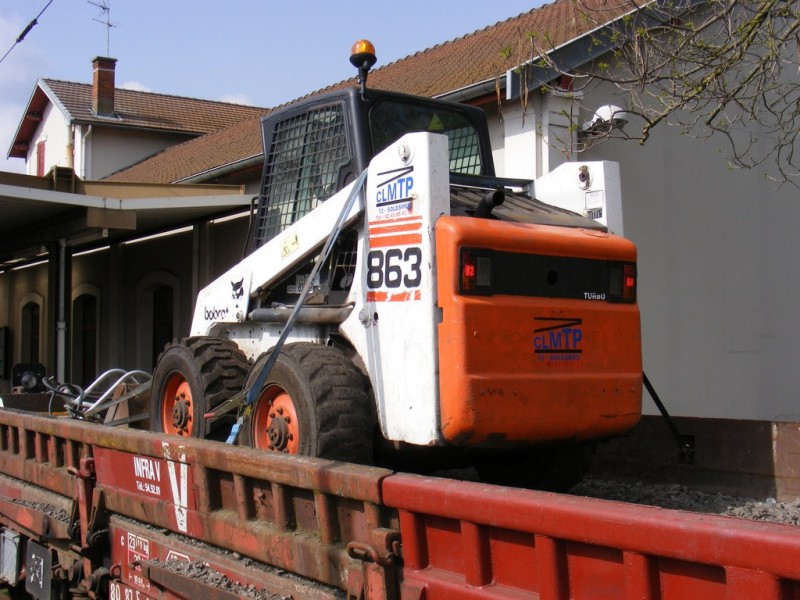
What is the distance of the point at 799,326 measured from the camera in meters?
13.0

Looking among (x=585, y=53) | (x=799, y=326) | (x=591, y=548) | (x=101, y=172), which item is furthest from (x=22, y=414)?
(x=101, y=172)

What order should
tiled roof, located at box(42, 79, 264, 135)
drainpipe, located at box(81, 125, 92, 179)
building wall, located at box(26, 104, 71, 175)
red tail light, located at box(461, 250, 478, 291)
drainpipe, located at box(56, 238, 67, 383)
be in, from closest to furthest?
red tail light, located at box(461, 250, 478, 291) < drainpipe, located at box(56, 238, 67, 383) < drainpipe, located at box(81, 125, 92, 179) < tiled roof, located at box(42, 79, 264, 135) < building wall, located at box(26, 104, 71, 175)

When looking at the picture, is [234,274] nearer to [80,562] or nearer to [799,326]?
[80,562]

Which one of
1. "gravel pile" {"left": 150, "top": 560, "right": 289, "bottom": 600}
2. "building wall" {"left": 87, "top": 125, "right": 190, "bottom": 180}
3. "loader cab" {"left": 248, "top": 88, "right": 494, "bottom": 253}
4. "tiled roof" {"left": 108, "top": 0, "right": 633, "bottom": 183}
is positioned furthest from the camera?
"building wall" {"left": 87, "top": 125, "right": 190, "bottom": 180}

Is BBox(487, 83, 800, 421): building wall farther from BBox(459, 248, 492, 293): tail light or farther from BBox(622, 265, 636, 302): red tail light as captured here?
BBox(459, 248, 492, 293): tail light

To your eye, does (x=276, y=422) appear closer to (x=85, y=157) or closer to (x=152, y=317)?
(x=152, y=317)

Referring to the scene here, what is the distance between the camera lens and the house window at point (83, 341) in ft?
66.7

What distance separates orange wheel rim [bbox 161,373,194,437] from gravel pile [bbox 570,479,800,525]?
2209 mm

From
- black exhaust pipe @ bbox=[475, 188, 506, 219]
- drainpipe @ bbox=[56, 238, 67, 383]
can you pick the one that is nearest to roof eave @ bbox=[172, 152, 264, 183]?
drainpipe @ bbox=[56, 238, 67, 383]

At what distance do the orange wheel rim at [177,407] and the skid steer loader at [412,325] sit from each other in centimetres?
1

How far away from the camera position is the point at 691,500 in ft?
17.0

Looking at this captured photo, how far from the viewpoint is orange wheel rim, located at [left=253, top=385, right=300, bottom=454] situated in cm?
471

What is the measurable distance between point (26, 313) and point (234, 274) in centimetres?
1927

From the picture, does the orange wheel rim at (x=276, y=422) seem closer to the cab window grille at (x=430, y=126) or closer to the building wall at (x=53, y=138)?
the cab window grille at (x=430, y=126)
